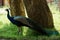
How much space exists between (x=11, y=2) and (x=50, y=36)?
9.43 ft

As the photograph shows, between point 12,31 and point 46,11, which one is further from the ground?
point 46,11

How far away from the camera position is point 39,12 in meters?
9.80

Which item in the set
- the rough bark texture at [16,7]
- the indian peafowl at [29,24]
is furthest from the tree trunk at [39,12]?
the rough bark texture at [16,7]

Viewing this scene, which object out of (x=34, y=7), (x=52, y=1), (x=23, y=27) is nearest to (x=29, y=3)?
(x=34, y=7)

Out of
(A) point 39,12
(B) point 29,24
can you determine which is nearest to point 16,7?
(A) point 39,12

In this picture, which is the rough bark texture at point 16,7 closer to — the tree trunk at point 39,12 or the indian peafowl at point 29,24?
the tree trunk at point 39,12

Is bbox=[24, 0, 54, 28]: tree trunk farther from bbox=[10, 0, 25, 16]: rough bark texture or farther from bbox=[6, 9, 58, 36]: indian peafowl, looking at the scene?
bbox=[10, 0, 25, 16]: rough bark texture

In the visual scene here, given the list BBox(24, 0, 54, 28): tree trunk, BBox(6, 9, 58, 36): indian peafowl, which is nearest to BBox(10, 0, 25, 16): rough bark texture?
BBox(24, 0, 54, 28): tree trunk

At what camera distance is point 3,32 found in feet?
32.3

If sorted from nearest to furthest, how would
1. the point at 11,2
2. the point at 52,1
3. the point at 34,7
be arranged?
the point at 34,7
the point at 11,2
the point at 52,1

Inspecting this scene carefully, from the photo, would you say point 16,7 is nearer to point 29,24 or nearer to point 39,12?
point 39,12

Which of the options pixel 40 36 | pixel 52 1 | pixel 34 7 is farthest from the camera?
pixel 52 1

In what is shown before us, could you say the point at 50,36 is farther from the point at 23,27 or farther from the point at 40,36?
the point at 23,27

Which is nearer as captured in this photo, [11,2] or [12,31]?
[12,31]
